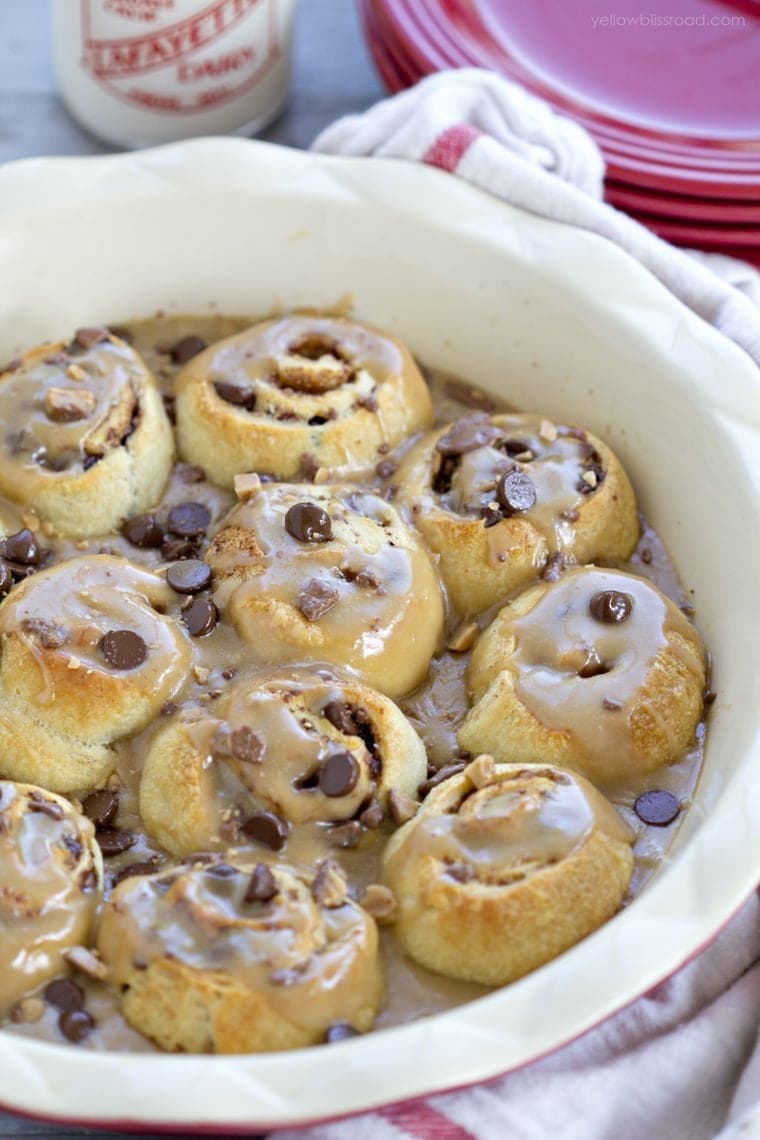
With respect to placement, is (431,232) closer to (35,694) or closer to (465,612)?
(465,612)

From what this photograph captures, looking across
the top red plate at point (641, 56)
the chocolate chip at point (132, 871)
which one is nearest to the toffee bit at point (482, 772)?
the chocolate chip at point (132, 871)

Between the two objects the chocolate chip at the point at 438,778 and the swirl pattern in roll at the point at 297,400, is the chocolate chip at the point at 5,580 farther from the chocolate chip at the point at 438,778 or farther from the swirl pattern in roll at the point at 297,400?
the chocolate chip at the point at 438,778

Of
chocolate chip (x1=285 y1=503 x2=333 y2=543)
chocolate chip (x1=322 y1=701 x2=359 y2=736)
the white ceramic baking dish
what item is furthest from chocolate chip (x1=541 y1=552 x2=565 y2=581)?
chocolate chip (x1=322 y1=701 x2=359 y2=736)

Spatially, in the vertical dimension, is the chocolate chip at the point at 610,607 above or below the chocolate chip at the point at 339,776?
above

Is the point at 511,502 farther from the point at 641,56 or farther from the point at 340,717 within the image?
the point at 641,56

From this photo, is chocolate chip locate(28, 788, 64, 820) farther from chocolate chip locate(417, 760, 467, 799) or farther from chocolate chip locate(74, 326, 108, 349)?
chocolate chip locate(74, 326, 108, 349)

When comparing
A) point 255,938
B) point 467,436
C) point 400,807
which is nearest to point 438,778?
point 400,807
